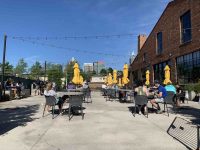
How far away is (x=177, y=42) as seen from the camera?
27453 mm

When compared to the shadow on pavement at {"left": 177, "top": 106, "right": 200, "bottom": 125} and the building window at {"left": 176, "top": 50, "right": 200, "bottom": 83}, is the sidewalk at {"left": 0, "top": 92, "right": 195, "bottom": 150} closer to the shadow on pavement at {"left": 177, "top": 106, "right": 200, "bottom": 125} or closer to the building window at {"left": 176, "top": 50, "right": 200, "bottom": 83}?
the shadow on pavement at {"left": 177, "top": 106, "right": 200, "bottom": 125}

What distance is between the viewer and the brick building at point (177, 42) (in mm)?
24220

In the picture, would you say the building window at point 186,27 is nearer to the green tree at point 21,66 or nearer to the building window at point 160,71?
the building window at point 160,71

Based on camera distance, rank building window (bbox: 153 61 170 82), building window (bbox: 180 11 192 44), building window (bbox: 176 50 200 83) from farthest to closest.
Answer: building window (bbox: 153 61 170 82) < building window (bbox: 180 11 192 44) < building window (bbox: 176 50 200 83)

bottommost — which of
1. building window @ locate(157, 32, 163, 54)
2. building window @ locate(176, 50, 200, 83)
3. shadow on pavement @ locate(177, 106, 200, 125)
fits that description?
shadow on pavement @ locate(177, 106, 200, 125)

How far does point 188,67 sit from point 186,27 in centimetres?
328

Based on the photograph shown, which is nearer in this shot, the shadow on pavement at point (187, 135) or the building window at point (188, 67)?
the shadow on pavement at point (187, 135)

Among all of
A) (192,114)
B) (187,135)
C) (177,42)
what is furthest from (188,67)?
(187,135)

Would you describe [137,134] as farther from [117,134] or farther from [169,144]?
[169,144]

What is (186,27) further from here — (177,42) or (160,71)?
Result: (160,71)

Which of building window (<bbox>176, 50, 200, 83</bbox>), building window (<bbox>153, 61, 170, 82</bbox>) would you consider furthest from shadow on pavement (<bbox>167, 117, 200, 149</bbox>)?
building window (<bbox>153, 61, 170, 82</bbox>)

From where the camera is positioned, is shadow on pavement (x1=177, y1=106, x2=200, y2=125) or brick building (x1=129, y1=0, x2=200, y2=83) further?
brick building (x1=129, y1=0, x2=200, y2=83)

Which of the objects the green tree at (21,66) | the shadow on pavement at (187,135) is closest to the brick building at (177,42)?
the shadow on pavement at (187,135)

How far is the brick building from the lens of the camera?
79.5 feet
